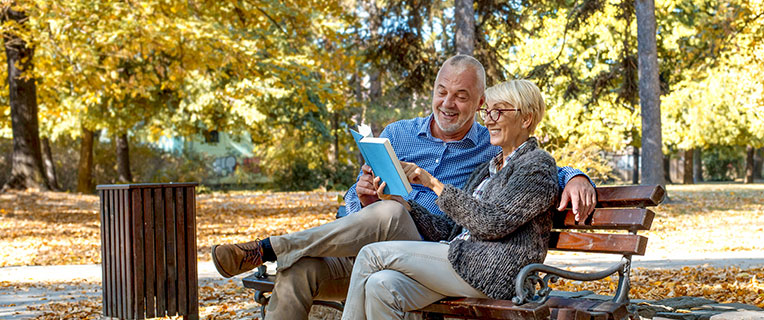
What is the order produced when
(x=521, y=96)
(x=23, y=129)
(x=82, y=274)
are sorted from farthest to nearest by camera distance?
(x=23, y=129)
(x=82, y=274)
(x=521, y=96)

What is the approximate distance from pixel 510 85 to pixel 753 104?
22057 mm

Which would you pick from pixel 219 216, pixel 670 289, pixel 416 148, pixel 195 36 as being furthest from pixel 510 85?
pixel 219 216

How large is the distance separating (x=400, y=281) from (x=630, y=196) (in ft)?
3.48

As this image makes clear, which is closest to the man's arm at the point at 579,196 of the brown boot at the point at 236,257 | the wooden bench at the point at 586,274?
the wooden bench at the point at 586,274

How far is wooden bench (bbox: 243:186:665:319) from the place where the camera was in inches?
125

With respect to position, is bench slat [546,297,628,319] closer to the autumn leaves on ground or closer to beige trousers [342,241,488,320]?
beige trousers [342,241,488,320]

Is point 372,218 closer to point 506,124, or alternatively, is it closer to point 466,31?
point 506,124

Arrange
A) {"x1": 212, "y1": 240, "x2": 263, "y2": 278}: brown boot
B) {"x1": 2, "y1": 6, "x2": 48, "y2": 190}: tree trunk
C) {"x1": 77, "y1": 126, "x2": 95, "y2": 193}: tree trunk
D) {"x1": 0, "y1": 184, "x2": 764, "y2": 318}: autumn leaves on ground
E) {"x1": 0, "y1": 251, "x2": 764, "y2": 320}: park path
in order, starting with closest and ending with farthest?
{"x1": 212, "y1": 240, "x2": 263, "y2": 278}: brown boot → {"x1": 0, "y1": 184, "x2": 764, "y2": 318}: autumn leaves on ground → {"x1": 0, "y1": 251, "x2": 764, "y2": 320}: park path → {"x1": 2, "y1": 6, "x2": 48, "y2": 190}: tree trunk → {"x1": 77, "y1": 126, "x2": 95, "y2": 193}: tree trunk

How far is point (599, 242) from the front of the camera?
3.50 m

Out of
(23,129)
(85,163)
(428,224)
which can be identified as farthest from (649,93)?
(85,163)

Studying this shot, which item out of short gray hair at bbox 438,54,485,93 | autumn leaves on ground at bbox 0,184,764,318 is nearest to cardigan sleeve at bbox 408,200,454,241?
short gray hair at bbox 438,54,485,93

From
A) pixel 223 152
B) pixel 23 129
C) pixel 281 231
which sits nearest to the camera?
pixel 281 231

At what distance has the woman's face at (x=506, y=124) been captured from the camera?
3.62 meters

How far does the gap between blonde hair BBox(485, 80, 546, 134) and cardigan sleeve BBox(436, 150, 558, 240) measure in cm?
25
